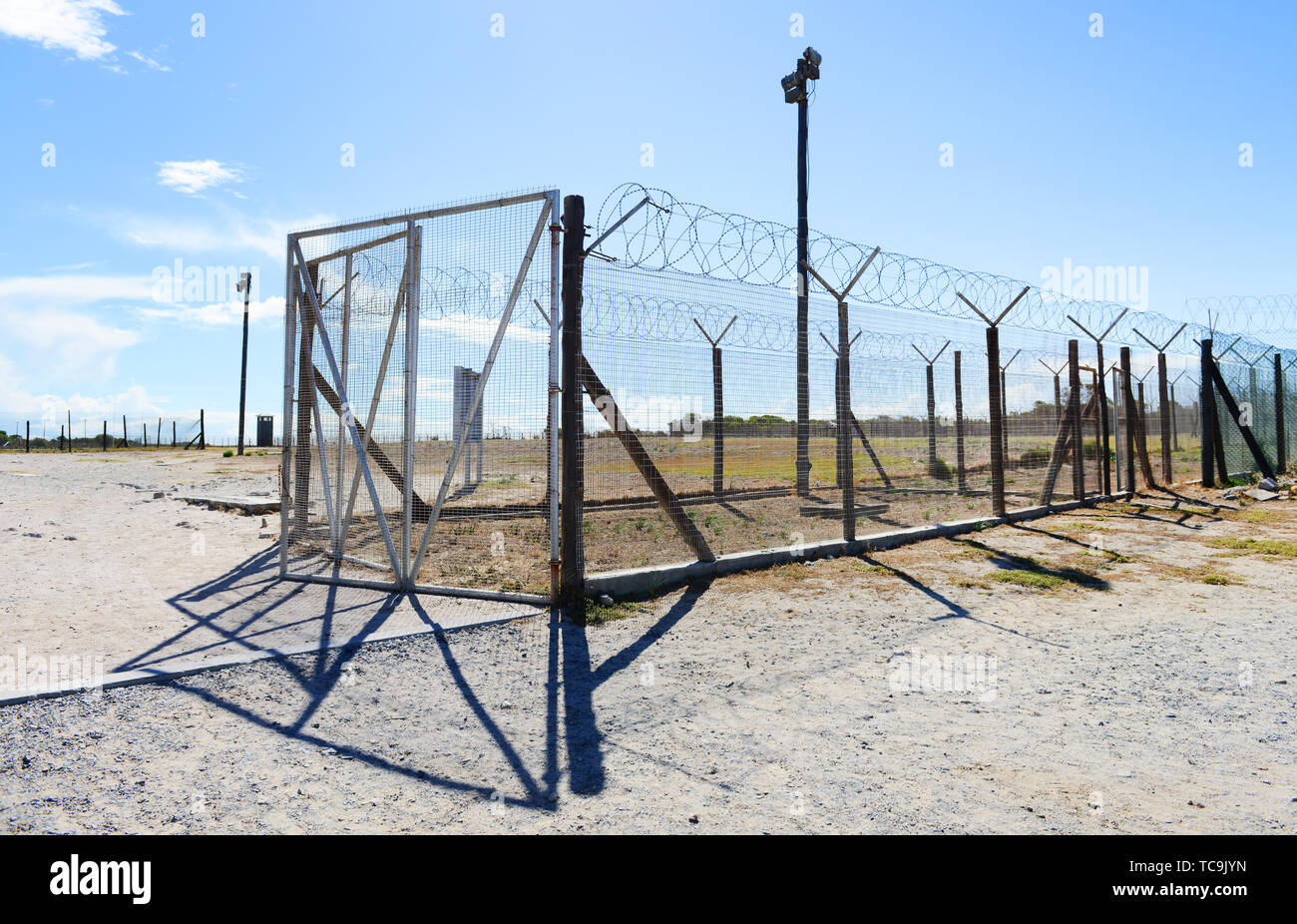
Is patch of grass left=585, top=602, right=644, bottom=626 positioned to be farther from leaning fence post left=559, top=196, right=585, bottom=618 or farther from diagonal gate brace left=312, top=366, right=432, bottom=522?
diagonal gate brace left=312, top=366, right=432, bottom=522

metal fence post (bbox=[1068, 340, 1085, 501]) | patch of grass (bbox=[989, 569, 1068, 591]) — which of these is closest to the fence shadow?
patch of grass (bbox=[989, 569, 1068, 591])

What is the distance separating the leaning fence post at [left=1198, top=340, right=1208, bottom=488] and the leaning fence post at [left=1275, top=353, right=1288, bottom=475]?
3.09m

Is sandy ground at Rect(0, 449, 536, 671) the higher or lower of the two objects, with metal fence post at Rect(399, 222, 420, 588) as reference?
lower

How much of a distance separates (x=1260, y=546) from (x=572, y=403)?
817 cm

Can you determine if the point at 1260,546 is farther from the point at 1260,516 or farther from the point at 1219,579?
the point at 1260,516

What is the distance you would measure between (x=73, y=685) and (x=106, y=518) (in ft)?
27.4

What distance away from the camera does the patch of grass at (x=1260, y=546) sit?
828 cm

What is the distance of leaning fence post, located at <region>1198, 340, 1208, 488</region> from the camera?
15.4 metres

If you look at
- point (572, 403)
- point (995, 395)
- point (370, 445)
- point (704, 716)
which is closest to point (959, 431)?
point (995, 395)

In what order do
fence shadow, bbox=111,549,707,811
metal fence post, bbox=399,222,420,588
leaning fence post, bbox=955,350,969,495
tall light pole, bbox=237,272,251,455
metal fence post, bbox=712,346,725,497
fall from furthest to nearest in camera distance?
tall light pole, bbox=237,272,251,455 → leaning fence post, bbox=955,350,969,495 → metal fence post, bbox=712,346,725,497 → metal fence post, bbox=399,222,420,588 → fence shadow, bbox=111,549,707,811

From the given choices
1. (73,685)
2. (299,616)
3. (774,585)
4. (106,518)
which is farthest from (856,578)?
(106,518)

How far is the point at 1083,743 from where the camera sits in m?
3.48

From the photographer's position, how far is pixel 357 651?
4922 millimetres
